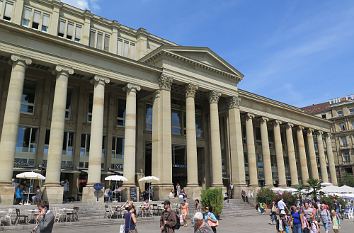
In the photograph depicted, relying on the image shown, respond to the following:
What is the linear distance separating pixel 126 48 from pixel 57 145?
17.8 metres

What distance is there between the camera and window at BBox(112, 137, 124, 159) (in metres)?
33.1

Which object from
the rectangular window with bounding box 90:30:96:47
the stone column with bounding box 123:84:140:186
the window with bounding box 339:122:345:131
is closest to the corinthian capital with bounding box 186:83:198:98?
the stone column with bounding box 123:84:140:186

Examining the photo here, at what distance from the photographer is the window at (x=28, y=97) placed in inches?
1137

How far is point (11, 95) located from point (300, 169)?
43.7 meters

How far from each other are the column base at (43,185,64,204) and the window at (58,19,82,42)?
17599 mm

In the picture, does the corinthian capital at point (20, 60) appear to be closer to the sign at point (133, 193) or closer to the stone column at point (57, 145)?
the stone column at point (57, 145)

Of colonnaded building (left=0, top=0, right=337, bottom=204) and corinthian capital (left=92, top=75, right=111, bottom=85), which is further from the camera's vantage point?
corinthian capital (left=92, top=75, right=111, bottom=85)

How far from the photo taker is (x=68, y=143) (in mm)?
30547

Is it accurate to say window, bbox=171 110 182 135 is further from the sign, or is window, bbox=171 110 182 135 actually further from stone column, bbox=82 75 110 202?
stone column, bbox=82 75 110 202

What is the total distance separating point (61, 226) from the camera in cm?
1841

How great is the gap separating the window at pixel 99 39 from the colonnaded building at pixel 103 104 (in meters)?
0.15

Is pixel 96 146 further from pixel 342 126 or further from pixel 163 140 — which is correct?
pixel 342 126

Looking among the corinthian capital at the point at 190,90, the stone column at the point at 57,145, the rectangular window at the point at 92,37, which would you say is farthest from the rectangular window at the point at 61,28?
the corinthian capital at the point at 190,90

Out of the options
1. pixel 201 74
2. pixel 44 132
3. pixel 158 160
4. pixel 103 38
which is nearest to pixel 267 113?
pixel 201 74
